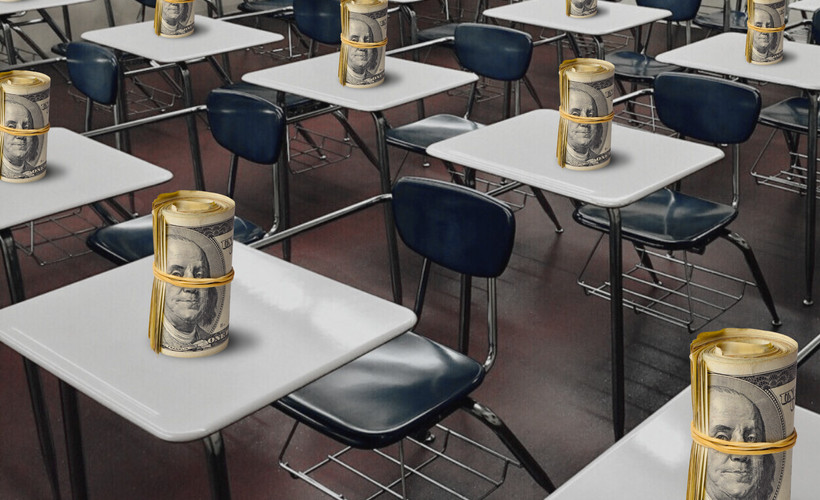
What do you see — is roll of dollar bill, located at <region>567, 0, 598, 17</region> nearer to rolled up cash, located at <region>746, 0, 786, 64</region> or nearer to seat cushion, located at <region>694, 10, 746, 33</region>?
rolled up cash, located at <region>746, 0, 786, 64</region>

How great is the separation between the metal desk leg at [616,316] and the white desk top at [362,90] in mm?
961

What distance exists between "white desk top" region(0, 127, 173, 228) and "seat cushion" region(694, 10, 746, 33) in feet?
12.9

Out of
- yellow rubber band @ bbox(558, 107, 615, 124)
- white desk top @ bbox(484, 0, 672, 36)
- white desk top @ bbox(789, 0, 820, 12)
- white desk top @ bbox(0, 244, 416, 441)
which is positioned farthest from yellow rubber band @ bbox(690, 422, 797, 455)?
white desk top @ bbox(789, 0, 820, 12)

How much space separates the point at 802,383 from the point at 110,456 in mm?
2006

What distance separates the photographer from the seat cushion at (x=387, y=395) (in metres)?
2.02

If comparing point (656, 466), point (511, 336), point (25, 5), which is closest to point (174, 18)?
point (25, 5)

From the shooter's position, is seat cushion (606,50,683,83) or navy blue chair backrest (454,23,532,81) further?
seat cushion (606,50,683,83)

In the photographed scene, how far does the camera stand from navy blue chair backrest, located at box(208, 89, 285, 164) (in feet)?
10.0

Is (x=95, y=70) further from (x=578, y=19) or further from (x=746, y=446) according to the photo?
(x=746, y=446)

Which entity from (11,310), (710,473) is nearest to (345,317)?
(11,310)

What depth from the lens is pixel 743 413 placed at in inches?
46.4

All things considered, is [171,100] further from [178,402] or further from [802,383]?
[178,402]

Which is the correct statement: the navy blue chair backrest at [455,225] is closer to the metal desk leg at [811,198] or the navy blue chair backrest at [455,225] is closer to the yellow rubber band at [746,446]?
the yellow rubber band at [746,446]

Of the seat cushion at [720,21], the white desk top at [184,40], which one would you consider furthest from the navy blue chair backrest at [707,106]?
the seat cushion at [720,21]
